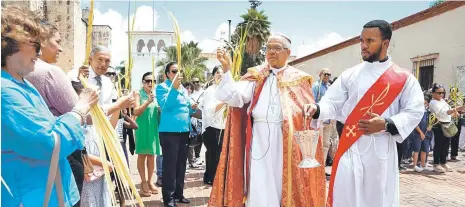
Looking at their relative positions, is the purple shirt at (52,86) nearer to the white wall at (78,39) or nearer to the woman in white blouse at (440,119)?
the woman in white blouse at (440,119)

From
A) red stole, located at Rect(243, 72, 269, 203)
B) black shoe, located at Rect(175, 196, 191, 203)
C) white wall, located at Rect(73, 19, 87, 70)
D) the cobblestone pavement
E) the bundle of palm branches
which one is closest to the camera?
the bundle of palm branches

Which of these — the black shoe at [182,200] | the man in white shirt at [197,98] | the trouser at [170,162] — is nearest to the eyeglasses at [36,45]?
the trouser at [170,162]

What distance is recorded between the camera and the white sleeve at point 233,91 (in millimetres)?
4320

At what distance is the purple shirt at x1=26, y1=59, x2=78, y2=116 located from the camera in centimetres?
273

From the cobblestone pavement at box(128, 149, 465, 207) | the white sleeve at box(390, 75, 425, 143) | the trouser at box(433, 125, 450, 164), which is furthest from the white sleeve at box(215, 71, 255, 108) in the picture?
the trouser at box(433, 125, 450, 164)

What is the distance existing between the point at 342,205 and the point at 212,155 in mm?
3949

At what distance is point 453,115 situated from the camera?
31.8 feet

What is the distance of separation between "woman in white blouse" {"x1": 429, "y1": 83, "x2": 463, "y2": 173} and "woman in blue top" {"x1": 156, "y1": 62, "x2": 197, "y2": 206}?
605 cm

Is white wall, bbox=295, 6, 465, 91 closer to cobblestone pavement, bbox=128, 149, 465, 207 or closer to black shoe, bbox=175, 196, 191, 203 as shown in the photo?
cobblestone pavement, bbox=128, 149, 465, 207

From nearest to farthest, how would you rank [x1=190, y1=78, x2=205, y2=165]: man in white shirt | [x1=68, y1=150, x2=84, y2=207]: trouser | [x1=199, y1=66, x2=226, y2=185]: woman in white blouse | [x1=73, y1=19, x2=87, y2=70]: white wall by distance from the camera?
[x1=68, y1=150, x2=84, y2=207]: trouser < [x1=199, y1=66, x2=226, y2=185]: woman in white blouse < [x1=190, y1=78, x2=205, y2=165]: man in white shirt < [x1=73, y1=19, x2=87, y2=70]: white wall

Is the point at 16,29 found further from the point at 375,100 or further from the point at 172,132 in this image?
the point at 172,132

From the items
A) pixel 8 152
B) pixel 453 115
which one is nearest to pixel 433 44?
pixel 453 115

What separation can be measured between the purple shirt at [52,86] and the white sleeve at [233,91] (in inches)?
69.8

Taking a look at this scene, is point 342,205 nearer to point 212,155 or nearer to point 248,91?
point 248,91
